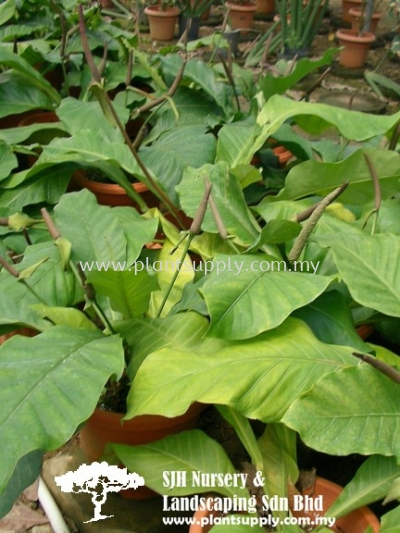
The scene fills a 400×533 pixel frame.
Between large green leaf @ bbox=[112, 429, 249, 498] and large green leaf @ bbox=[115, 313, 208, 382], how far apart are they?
0.39 ft

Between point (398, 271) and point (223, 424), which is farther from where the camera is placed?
point (223, 424)

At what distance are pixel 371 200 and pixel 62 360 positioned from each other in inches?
27.3

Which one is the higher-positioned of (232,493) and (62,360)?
(62,360)

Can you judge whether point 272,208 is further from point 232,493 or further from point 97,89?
point 232,493

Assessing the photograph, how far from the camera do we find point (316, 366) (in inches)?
34.3

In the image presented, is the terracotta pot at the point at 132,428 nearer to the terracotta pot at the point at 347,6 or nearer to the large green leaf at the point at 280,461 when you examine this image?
the large green leaf at the point at 280,461

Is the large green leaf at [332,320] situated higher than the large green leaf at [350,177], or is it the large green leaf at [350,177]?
the large green leaf at [350,177]

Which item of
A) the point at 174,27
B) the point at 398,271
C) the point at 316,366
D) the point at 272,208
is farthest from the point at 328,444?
the point at 174,27

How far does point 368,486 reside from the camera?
87 cm

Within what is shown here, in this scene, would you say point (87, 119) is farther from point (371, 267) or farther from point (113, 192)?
point (371, 267)

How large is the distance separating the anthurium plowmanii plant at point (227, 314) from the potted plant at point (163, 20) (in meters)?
3.55

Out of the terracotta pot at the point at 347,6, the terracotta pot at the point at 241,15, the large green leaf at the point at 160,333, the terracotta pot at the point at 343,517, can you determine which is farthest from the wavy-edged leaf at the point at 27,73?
the terracotta pot at the point at 347,6

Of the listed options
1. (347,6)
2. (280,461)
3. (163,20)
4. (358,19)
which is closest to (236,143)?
(280,461)

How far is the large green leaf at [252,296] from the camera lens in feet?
2.88
